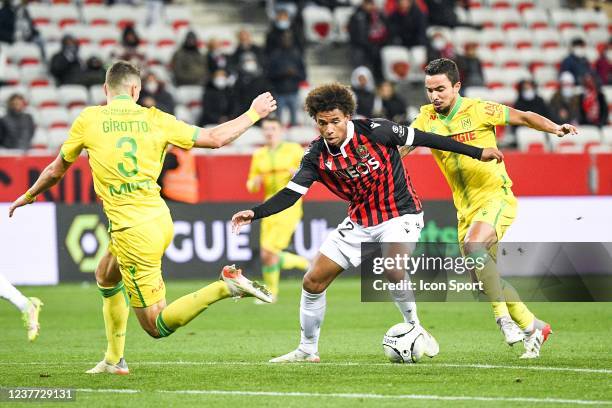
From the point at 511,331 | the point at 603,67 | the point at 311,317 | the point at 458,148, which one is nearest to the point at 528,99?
the point at 603,67

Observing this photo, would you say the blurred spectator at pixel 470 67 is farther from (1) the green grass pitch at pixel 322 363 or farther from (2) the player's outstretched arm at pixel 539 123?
(2) the player's outstretched arm at pixel 539 123

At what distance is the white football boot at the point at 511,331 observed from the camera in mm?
9922

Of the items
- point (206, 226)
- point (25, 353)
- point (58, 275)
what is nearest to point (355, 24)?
point (206, 226)

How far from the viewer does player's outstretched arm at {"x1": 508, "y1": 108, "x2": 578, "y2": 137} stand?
9.74 metres

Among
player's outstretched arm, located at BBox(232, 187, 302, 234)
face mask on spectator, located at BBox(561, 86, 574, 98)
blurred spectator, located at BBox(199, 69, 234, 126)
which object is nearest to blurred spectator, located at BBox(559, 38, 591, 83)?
face mask on spectator, located at BBox(561, 86, 574, 98)

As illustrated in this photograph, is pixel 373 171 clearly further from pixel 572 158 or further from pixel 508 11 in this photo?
pixel 508 11

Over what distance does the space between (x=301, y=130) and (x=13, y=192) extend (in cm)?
535

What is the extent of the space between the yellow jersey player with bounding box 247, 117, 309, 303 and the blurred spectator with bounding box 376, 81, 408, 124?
18.4 ft

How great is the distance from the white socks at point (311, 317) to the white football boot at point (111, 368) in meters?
1.47

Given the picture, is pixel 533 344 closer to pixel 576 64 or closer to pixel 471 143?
pixel 471 143

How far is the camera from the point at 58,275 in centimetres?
1786

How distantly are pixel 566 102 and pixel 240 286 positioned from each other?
53.8ft

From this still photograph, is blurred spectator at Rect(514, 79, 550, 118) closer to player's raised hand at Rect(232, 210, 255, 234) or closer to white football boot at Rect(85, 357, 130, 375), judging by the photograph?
player's raised hand at Rect(232, 210, 255, 234)

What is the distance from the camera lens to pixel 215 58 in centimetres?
2241
